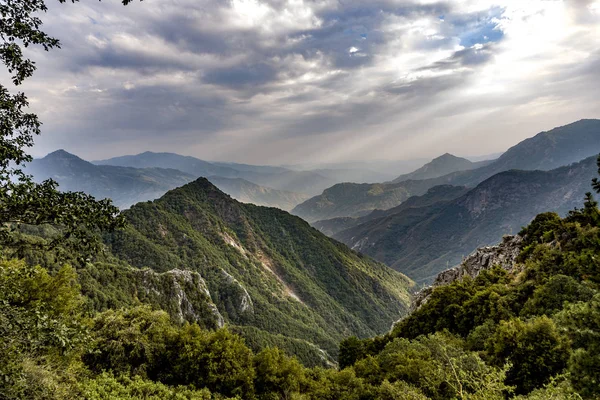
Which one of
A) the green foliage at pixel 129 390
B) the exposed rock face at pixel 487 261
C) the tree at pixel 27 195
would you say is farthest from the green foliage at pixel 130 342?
the exposed rock face at pixel 487 261

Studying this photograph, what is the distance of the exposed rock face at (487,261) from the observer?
61391 mm

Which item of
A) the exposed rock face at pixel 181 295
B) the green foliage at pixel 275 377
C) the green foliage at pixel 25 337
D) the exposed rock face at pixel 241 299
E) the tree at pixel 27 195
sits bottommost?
the exposed rock face at pixel 241 299

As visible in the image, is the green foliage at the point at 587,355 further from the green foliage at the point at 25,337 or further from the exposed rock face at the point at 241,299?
the exposed rock face at the point at 241,299

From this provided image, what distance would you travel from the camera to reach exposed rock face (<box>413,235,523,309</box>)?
61.4 meters

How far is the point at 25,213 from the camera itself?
939 cm

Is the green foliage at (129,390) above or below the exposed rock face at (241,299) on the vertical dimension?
above

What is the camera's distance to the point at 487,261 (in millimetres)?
68688

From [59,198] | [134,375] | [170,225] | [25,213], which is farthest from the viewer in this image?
[170,225]

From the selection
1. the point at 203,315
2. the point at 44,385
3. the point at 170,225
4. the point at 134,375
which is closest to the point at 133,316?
the point at 134,375

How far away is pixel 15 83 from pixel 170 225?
596 ft

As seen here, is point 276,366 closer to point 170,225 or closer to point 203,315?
Result: point 203,315

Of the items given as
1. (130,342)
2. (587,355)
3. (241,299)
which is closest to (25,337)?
(130,342)

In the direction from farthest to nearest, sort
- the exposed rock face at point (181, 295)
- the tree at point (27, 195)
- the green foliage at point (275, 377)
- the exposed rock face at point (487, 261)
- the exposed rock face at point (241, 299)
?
the exposed rock face at point (241, 299) → the exposed rock face at point (181, 295) → the exposed rock face at point (487, 261) → the green foliage at point (275, 377) → the tree at point (27, 195)

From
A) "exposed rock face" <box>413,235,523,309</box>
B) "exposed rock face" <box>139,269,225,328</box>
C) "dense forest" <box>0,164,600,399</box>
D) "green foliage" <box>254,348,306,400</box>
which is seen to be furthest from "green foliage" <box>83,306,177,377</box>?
"exposed rock face" <box>139,269,225,328</box>
